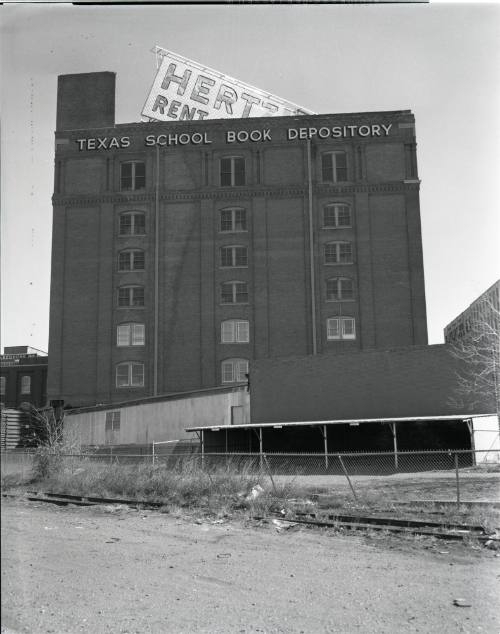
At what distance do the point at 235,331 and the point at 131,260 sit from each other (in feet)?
33.9

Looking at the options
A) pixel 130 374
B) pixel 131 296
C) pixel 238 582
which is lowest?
pixel 238 582

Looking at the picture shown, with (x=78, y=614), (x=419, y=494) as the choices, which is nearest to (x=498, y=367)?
(x=419, y=494)

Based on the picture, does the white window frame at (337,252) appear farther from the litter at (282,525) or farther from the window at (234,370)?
the litter at (282,525)

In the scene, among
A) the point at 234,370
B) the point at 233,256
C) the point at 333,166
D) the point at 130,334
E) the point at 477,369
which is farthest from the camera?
the point at 333,166

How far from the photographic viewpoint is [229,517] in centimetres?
1559

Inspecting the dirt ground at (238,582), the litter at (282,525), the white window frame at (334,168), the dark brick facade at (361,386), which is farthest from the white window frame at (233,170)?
the dirt ground at (238,582)

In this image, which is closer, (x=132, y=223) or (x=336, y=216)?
(x=336, y=216)

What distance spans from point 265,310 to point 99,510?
37.2 metres

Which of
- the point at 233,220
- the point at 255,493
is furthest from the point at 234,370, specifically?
the point at 255,493

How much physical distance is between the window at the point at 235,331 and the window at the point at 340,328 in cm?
632

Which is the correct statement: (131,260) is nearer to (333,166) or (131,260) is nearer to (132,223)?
(132,223)

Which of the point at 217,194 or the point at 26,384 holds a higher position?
the point at 217,194

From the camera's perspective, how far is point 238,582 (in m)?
8.95

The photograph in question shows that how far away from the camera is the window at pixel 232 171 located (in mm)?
55969
